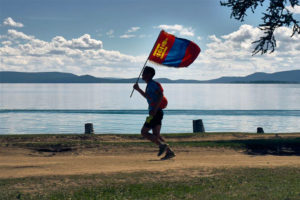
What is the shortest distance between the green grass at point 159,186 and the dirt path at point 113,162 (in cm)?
79

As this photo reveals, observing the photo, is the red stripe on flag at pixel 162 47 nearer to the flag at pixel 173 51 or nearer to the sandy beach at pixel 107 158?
the flag at pixel 173 51

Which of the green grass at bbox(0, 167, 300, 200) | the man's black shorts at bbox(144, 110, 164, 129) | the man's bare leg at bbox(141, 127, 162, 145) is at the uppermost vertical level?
the man's black shorts at bbox(144, 110, 164, 129)

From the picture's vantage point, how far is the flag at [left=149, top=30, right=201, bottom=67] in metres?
10.4

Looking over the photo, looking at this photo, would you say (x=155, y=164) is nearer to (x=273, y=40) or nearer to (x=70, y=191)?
(x=70, y=191)

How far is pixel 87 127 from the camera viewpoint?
66.0ft

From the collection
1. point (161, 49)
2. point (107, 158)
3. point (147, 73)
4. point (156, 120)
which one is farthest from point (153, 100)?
point (107, 158)

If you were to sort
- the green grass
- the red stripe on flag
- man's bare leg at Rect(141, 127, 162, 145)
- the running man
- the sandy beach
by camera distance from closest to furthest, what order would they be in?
the green grass
the running man
the sandy beach
man's bare leg at Rect(141, 127, 162, 145)
the red stripe on flag

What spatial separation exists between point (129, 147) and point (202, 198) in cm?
700

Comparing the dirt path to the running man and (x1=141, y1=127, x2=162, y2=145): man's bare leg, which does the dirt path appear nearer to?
(x1=141, y1=127, x2=162, y2=145): man's bare leg

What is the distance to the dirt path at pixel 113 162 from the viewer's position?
9516 mm

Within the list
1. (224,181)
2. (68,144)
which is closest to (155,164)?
(224,181)

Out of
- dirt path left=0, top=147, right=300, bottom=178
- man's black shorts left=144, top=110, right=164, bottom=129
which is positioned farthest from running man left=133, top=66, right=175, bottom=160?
dirt path left=0, top=147, right=300, bottom=178

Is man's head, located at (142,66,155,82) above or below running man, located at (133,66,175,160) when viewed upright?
above

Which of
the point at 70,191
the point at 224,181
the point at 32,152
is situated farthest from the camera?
the point at 32,152
